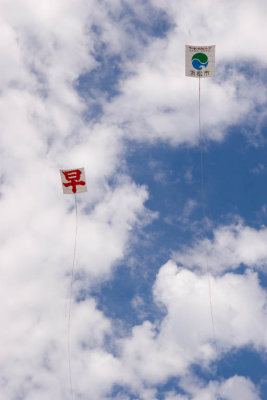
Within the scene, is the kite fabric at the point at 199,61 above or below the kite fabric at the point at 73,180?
above

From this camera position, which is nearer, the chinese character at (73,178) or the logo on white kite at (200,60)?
the logo on white kite at (200,60)

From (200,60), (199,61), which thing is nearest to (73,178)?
(199,61)

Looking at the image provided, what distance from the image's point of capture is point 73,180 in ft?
165

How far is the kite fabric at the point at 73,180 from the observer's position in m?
50.1

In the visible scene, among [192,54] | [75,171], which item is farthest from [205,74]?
[75,171]

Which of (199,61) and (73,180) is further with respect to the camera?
(73,180)

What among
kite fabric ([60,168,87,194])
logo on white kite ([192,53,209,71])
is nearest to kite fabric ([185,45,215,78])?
logo on white kite ([192,53,209,71])

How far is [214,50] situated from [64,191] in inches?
847

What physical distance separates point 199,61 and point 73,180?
18.1 metres

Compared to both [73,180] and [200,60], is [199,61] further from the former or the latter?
[73,180]

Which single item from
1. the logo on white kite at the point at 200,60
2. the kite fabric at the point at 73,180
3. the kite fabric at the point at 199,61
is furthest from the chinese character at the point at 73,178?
the logo on white kite at the point at 200,60

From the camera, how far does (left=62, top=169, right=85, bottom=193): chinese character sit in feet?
164

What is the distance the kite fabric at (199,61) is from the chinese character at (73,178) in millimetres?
15409

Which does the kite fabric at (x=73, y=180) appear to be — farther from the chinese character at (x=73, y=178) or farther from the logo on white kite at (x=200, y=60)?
the logo on white kite at (x=200, y=60)
